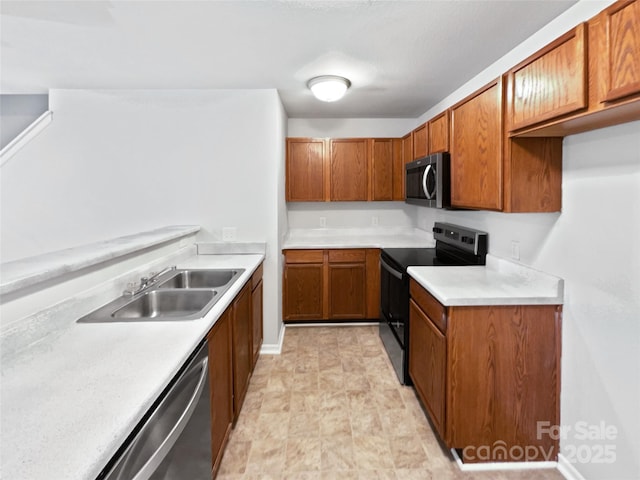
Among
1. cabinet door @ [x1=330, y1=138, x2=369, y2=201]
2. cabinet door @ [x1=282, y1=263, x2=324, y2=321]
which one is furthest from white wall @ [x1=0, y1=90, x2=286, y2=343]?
cabinet door @ [x1=330, y1=138, x2=369, y2=201]

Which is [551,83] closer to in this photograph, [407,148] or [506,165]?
[506,165]

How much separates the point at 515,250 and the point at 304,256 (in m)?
2.07

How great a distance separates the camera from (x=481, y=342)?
1821 mm

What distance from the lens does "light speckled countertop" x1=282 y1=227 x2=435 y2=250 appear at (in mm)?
3775

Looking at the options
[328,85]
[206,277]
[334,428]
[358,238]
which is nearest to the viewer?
[334,428]

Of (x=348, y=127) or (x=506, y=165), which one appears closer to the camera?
(x=506, y=165)

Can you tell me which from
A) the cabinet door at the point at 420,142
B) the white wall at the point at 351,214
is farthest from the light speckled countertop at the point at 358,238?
the cabinet door at the point at 420,142

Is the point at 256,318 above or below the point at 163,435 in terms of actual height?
below

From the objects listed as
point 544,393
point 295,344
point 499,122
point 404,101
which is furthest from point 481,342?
point 404,101

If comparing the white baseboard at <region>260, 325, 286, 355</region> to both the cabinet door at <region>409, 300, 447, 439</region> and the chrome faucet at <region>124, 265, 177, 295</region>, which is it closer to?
the cabinet door at <region>409, 300, 447, 439</region>

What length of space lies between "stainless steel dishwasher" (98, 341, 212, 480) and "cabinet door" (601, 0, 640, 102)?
1732 mm

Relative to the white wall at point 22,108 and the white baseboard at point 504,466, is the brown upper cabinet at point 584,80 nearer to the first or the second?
the white baseboard at point 504,466

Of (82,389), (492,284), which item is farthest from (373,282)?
(82,389)

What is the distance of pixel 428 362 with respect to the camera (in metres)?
2.12
